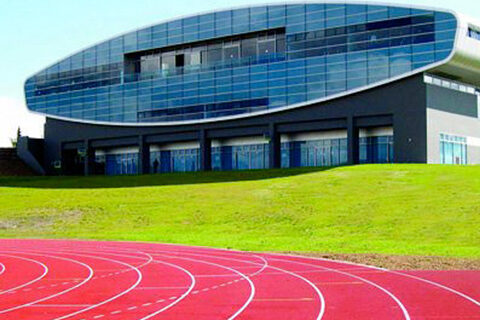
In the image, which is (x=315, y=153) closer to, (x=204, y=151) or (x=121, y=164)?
(x=204, y=151)

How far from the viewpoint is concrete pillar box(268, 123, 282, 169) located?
71.4 metres

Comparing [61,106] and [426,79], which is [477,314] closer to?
[426,79]

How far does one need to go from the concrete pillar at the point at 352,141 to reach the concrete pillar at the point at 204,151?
15.8 m

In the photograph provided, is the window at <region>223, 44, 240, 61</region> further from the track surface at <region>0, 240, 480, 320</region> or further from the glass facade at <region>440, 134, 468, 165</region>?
the track surface at <region>0, 240, 480, 320</region>

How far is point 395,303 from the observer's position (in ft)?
49.1

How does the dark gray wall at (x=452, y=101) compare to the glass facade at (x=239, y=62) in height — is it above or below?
below

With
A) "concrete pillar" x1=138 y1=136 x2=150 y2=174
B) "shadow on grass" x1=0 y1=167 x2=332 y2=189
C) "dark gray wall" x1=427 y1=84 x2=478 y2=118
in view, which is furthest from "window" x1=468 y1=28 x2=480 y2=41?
"concrete pillar" x1=138 y1=136 x2=150 y2=174

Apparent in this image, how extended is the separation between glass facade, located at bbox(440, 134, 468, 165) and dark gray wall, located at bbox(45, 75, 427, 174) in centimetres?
331

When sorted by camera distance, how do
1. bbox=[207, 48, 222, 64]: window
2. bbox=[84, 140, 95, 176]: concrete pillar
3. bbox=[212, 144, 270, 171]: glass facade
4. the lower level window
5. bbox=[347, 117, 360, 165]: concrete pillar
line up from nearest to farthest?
bbox=[347, 117, 360, 165]: concrete pillar
bbox=[212, 144, 270, 171]: glass facade
bbox=[207, 48, 222, 64]: window
the lower level window
bbox=[84, 140, 95, 176]: concrete pillar

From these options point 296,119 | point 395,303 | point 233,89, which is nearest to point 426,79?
point 296,119

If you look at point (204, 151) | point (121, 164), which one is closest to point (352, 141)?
point (204, 151)

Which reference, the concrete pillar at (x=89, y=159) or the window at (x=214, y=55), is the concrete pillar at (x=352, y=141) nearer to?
the window at (x=214, y=55)

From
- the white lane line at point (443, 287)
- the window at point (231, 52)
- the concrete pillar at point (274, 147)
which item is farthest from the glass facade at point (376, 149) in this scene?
the white lane line at point (443, 287)

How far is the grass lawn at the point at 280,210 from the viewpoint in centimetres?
3334
